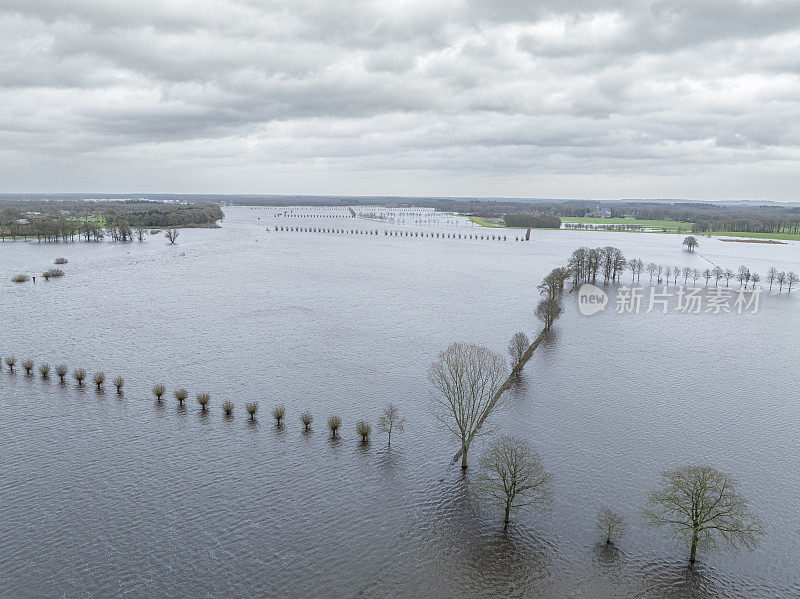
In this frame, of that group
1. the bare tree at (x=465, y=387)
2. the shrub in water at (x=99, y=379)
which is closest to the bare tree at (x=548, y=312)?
the bare tree at (x=465, y=387)

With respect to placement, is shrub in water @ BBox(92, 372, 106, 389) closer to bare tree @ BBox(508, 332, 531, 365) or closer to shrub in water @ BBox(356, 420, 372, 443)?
shrub in water @ BBox(356, 420, 372, 443)

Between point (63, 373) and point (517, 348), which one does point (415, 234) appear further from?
point (63, 373)

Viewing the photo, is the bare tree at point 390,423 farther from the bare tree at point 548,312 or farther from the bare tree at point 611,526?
the bare tree at point 548,312

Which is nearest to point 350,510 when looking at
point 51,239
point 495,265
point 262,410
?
point 262,410

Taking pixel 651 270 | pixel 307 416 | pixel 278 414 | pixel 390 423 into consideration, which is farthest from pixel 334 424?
pixel 651 270

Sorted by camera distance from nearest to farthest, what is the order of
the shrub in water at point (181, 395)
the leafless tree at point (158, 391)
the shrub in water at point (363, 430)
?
1. the shrub in water at point (363, 430)
2. the shrub in water at point (181, 395)
3. the leafless tree at point (158, 391)

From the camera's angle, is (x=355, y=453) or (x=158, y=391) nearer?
(x=355, y=453)
